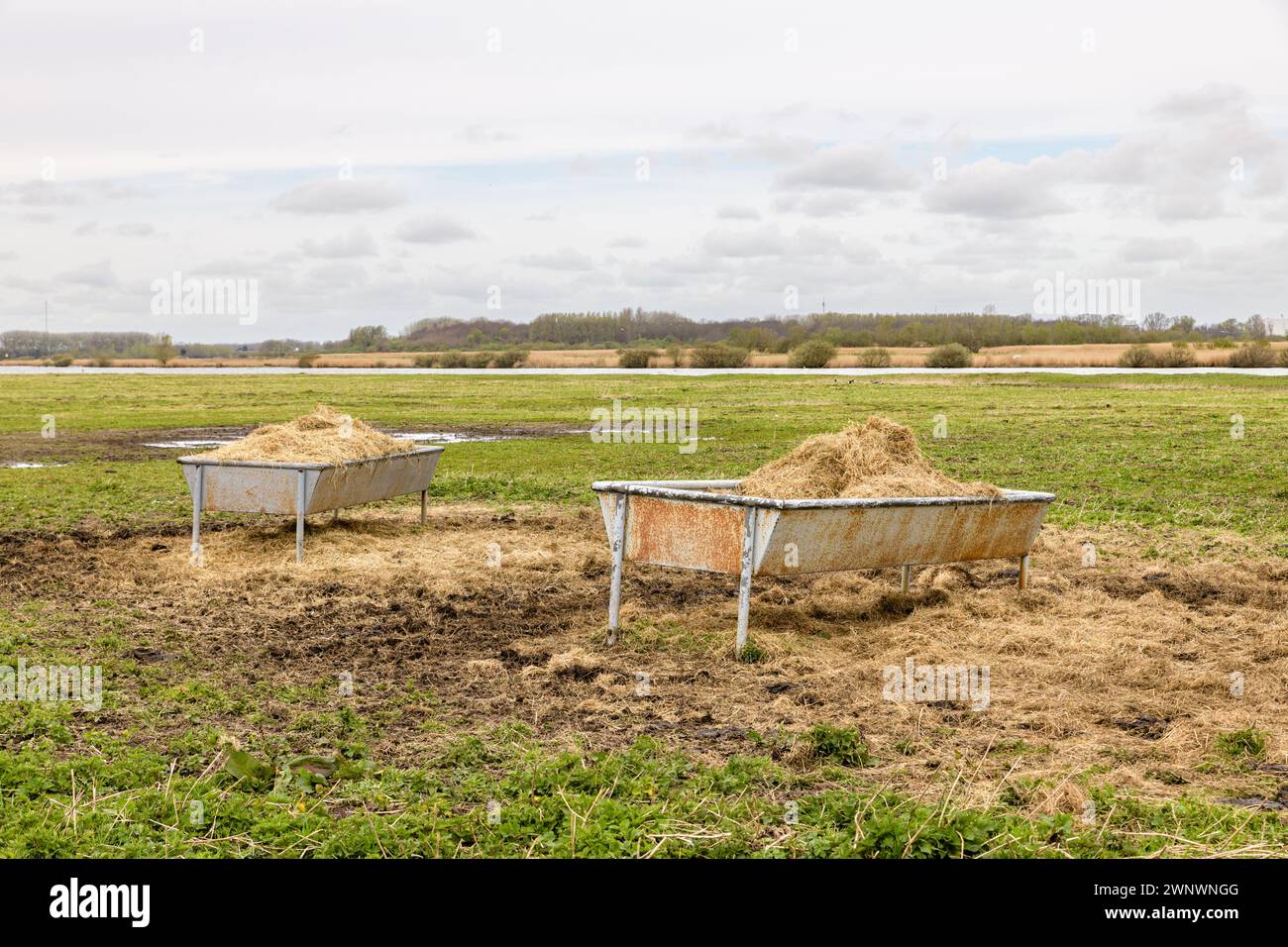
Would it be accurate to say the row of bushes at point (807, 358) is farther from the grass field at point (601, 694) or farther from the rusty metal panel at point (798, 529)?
the rusty metal panel at point (798, 529)

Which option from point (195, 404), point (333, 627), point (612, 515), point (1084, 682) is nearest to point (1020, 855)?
point (1084, 682)

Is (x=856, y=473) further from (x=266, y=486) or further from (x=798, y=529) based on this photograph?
(x=266, y=486)

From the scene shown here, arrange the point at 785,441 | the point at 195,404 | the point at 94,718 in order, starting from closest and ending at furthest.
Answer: the point at 94,718
the point at 785,441
the point at 195,404

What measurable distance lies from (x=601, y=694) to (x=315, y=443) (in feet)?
19.0

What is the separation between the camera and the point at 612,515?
862cm

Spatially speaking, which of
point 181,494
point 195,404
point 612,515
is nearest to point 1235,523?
point 612,515

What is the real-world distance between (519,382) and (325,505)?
5030cm

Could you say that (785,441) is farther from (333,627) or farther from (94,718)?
(94,718)

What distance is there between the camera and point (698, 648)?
27.3 feet

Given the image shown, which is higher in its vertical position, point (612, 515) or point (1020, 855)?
point (612, 515)

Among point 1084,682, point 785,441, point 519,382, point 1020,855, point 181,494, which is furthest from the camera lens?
point 519,382

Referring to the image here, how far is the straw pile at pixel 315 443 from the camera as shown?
11.6 metres

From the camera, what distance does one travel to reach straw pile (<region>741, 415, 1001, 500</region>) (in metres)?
8.65

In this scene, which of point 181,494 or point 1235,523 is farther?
point 181,494
